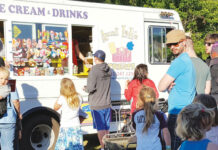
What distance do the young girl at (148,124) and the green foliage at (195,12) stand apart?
1095 cm

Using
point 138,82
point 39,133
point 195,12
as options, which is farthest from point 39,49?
point 195,12

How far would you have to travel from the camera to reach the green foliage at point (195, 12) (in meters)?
14.7

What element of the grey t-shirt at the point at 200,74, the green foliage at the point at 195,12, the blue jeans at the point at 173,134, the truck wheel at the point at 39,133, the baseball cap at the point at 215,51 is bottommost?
the truck wheel at the point at 39,133

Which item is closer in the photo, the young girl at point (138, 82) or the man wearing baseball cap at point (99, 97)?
the young girl at point (138, 82)

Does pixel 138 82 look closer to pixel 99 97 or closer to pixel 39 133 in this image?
pixel 99 97

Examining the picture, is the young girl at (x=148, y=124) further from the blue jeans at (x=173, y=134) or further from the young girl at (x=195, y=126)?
the young girl at (x=195, y=126)

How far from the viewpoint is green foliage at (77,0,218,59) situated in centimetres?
1471

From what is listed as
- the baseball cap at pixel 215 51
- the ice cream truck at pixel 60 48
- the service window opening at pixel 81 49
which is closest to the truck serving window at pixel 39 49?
the ice cream truck at pixel 60 48

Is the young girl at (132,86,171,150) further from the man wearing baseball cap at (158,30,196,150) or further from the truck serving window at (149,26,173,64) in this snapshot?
the truck serving window at (149,26,173,64)

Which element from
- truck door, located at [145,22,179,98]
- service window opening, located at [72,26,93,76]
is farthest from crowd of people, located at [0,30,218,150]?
truck door, located at [145,22,179,98]

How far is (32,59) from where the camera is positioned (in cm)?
623

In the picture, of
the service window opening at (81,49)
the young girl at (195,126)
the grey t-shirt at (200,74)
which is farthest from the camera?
the service window opening at (81,49)

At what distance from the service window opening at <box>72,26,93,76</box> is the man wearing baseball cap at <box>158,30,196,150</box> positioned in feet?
10.2

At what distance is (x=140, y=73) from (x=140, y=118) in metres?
1.91
